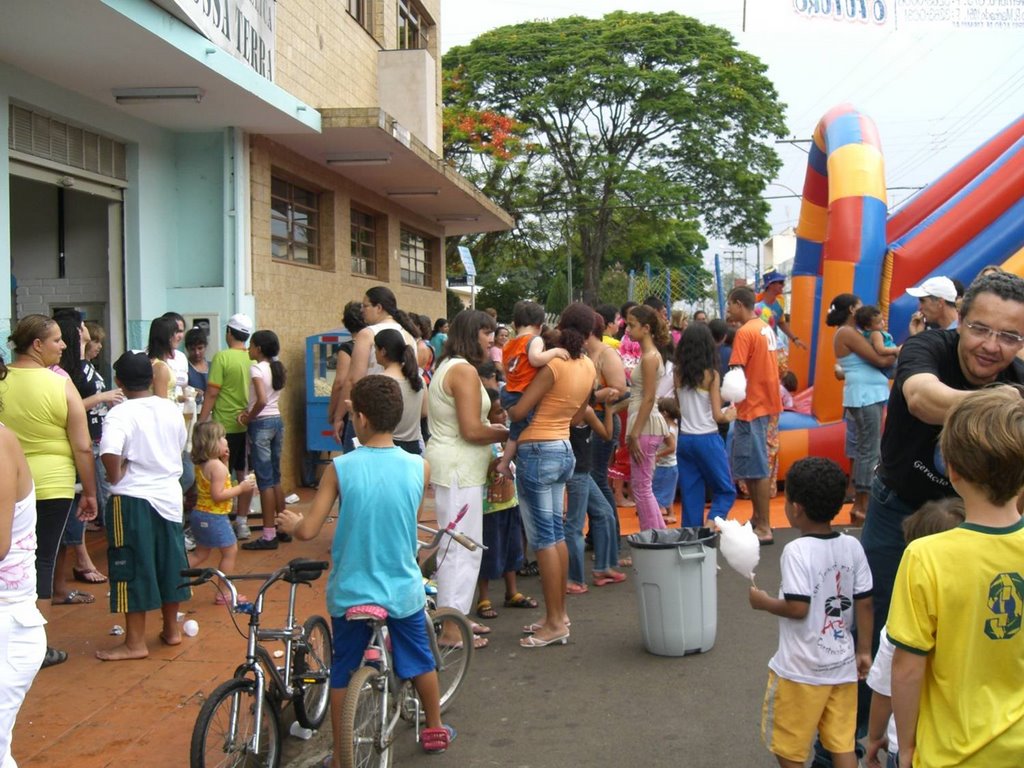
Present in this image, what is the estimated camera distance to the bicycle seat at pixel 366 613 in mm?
3719

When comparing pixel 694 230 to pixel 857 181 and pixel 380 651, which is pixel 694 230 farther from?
pixel 380 651

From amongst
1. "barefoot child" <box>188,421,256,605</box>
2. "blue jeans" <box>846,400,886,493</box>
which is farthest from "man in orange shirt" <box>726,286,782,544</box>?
"barefoot child" <box>188,421,256,605</box>

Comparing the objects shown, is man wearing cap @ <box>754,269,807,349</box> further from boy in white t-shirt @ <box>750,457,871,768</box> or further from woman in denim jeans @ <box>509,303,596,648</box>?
boy in white t-shirt @ <box>750,457,871,768</box>

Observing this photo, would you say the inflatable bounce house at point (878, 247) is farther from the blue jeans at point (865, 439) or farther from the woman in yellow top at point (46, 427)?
the woman in yellow top at point (46, 427)

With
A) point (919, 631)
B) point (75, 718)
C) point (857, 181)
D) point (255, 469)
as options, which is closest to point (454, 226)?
point (857, 181)

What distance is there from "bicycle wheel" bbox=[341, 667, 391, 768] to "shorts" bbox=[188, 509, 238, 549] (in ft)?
9.38

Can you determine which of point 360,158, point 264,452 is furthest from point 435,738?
point 360,158

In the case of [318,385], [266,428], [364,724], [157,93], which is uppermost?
[157,93]

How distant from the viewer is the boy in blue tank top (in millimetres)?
3805

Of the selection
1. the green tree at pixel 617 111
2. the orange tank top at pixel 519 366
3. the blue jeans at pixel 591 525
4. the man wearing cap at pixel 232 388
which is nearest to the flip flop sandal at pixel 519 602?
the blue jeans at pixel 591 525

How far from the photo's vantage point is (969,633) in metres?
2.26

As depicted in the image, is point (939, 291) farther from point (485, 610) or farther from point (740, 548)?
point (485, 610)

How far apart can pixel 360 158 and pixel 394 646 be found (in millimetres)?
8210

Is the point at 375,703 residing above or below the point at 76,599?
above
